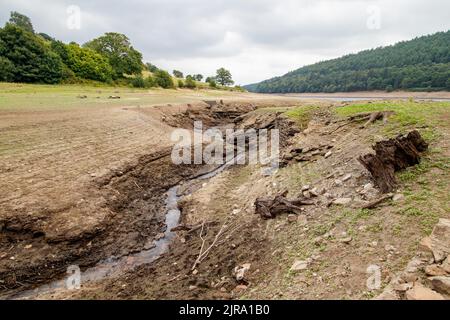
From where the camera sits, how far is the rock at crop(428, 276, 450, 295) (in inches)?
159

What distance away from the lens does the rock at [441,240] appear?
15.8 feet

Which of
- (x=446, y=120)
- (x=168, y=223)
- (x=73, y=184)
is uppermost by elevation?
(x=446, y=120)

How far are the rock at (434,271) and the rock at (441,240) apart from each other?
258 mm

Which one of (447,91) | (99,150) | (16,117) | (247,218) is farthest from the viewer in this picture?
(447,91)

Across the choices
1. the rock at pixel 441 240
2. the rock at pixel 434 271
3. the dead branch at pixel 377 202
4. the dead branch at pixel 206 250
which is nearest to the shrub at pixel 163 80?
the dead branch at pixel 206 250

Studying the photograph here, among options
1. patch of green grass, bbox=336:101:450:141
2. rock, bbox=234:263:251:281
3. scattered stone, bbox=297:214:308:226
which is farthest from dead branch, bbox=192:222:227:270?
patch of green grass, bbox=336:101:450:141

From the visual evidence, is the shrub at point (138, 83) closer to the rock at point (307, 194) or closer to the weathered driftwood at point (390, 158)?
the rock at point (307, 194)

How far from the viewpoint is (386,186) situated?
7.80 m

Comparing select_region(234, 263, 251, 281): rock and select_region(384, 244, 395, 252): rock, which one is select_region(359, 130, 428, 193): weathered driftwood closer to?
select_region(384, 244, 395, 252): rock

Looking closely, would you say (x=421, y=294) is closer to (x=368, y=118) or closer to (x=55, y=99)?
(x=368, y=118)

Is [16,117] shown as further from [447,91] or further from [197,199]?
[447,91]

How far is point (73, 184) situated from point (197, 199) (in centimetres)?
487
